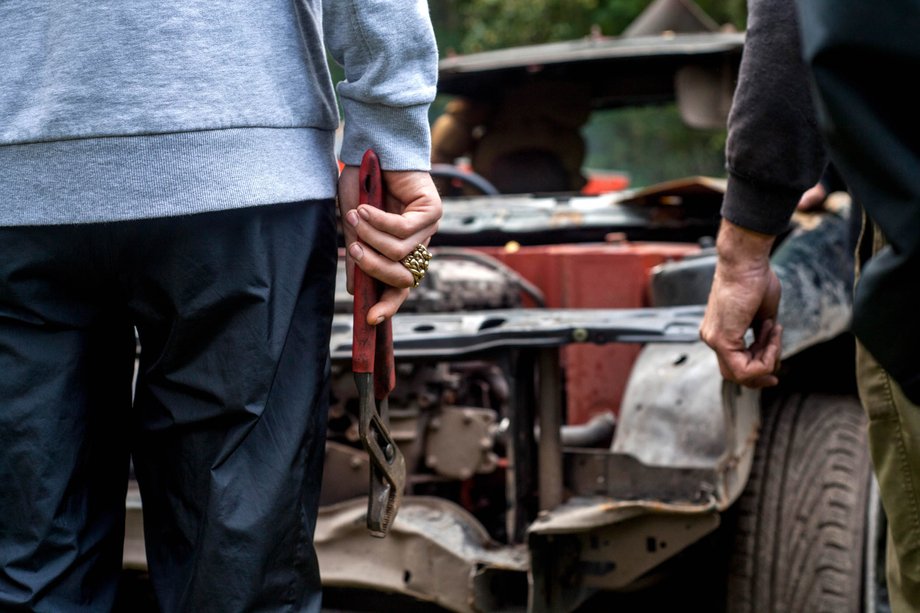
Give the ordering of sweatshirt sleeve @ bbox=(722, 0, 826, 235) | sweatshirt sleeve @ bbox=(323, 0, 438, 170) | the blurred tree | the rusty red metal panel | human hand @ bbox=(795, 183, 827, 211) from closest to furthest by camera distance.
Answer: sweatshirt sleeve @ bbox=(323, 0, 438, 170), sweatshirt sleeve @ bbox=(722, 0, 826, 235), the rusty red metal panel, human hand @ bbox=(795, 183, 827, 211), the blurred tree

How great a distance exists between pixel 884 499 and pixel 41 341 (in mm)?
1125

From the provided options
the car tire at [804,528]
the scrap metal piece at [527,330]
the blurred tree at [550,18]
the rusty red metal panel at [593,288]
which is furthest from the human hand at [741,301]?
the blurred tree at [550,18]

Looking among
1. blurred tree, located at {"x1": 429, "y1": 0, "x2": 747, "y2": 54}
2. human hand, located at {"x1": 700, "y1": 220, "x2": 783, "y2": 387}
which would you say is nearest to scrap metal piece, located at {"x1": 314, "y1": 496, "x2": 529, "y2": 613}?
human hand, located at {"x1": 700, "y1": 220, "x2": 783, "y2": 387}

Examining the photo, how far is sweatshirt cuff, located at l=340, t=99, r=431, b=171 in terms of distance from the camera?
166 cm

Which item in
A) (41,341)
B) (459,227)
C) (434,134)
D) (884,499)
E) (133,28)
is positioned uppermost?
(133,28)

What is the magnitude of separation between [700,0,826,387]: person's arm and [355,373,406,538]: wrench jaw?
0.59m

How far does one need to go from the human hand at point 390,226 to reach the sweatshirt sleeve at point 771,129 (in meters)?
0.54

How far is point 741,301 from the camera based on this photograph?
1945 mm

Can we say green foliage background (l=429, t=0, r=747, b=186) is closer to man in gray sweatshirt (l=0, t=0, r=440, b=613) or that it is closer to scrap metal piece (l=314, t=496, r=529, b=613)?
scrap metal piece (l=314, t=496, r=529, b=613)

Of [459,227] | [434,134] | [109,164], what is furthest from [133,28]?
[434,134]

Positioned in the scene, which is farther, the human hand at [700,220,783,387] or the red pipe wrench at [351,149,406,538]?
the human hand at [700,220,783,387]

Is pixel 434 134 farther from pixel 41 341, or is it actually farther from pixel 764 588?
pixel 41 341

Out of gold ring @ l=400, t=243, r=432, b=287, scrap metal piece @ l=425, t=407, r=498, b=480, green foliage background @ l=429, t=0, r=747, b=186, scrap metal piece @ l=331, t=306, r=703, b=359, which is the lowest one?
green foliage background @ l=429, t=0, r=747, b=186

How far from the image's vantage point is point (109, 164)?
151cm
